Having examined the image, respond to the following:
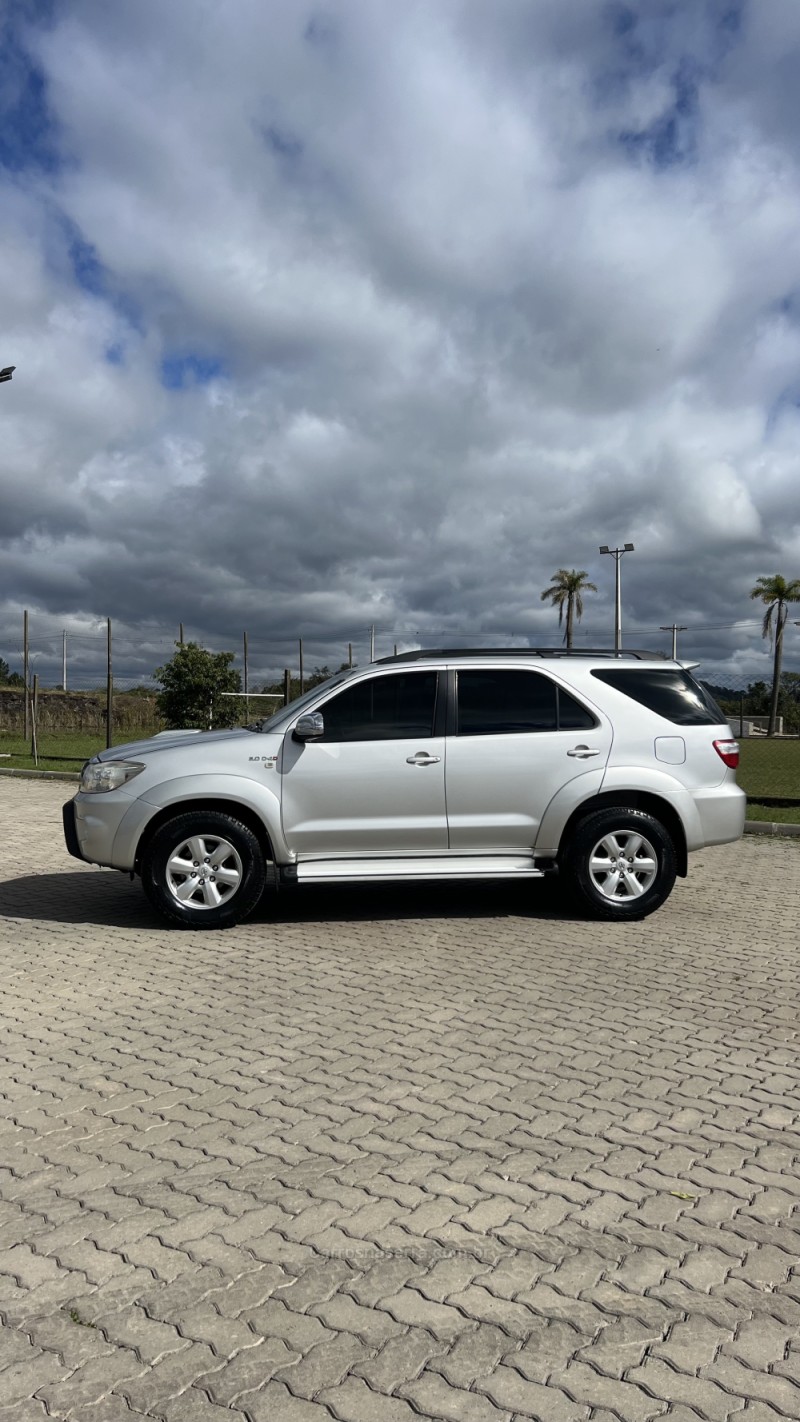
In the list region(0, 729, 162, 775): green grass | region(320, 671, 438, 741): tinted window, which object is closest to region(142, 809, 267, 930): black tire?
region(320, 671, 438, 741): tinted window

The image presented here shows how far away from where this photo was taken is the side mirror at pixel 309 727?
7250mm

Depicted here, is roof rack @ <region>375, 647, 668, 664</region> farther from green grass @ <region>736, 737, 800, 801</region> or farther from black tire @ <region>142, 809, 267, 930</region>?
green grass @ <region>736, 737, 800, 801</region>

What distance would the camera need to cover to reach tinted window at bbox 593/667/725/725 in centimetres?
775

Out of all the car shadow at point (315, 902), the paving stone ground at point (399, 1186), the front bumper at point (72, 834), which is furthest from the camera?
the car shadow at point (315, 902)

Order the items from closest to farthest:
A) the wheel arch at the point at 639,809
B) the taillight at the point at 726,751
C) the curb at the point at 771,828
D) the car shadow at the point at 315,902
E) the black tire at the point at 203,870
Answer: the black tire at the point at 203,870 < the wheel arch at the point at 639,809 < the taillight at the point at 726,751 < the car shadow at the point at 315,902 < the curb at the point at 771,828

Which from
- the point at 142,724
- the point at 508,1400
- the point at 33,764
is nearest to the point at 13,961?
the point at 508,1400

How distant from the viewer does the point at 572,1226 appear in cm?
324

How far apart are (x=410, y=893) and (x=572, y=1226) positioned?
18.6ft

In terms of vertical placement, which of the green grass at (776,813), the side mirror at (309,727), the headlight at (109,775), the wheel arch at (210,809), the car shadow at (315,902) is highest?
the side mirror at (309,727)

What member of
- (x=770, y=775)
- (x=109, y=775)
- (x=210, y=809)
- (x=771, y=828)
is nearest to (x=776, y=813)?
(x=771, y=828)

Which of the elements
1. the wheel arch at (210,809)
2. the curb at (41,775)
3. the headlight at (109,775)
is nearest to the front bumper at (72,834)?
the headlight at (109,775)

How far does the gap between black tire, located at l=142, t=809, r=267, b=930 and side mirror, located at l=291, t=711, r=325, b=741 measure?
2.38ft

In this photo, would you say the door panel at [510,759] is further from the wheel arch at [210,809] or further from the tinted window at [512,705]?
the wheel arch at [210,809]

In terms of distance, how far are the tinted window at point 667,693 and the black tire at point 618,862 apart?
80 cm
